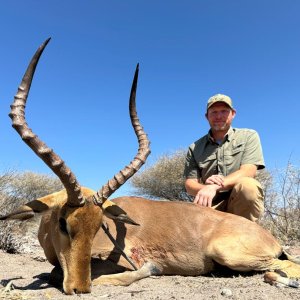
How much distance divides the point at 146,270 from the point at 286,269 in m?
1.47

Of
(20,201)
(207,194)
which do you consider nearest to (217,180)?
(207,194)

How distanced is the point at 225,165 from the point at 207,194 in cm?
67

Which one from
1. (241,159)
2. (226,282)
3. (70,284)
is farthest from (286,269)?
(70,284)

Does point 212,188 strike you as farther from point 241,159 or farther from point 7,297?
point 7,297

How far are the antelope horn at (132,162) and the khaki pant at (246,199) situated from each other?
1.48 metres

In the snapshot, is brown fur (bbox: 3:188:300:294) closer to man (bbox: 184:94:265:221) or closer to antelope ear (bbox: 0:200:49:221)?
antelope ear (bbox: 0:200:49:221)

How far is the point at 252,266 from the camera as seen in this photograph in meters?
4.59

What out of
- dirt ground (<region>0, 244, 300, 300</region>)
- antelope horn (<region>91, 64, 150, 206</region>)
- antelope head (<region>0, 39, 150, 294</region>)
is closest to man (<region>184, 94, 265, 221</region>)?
dirt ground (<region>0, 244, 300, 300</region>)

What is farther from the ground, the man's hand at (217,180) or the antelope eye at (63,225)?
the man's hand at (217,180)

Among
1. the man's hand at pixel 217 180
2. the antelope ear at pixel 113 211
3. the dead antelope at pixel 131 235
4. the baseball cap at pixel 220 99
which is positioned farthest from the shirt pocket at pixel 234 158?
the antelope ear at pixel 113 211

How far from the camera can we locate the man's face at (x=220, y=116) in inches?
239

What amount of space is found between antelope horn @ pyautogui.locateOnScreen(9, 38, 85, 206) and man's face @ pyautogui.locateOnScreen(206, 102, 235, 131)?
2.80 meters

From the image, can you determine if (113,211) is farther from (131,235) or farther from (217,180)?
(217,180)

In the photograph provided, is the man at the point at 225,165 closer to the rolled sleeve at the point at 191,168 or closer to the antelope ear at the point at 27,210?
the rolled sleeve at the point at 191,168
